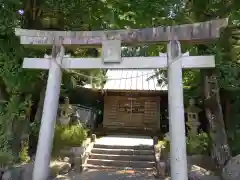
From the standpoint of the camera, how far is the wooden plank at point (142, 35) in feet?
23.5

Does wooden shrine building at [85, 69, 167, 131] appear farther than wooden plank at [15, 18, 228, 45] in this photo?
Yes

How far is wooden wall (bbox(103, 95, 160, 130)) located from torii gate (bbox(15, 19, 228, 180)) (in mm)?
10853

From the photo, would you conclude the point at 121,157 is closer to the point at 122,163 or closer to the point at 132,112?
the point at 122,163

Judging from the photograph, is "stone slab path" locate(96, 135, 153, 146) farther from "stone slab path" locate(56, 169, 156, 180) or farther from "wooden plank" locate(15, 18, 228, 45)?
"wooden plank" locate(15, 18, 228, 45)

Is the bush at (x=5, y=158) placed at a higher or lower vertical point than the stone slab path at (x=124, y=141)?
lower

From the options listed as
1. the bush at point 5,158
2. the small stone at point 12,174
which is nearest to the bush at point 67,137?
the bush at point 5,158

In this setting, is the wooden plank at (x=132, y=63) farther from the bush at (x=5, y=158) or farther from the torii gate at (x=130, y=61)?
the bush at (x=5, y=158)

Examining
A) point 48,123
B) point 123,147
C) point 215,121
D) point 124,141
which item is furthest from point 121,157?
point 48,123

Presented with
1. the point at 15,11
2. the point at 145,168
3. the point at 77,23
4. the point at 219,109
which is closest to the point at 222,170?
the point at 219,109

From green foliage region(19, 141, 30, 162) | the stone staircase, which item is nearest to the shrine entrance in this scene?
the stone staircase

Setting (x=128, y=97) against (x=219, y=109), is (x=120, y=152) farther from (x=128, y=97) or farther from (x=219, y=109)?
(x=128, y=97)

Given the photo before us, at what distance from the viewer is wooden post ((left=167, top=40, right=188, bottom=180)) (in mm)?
6848

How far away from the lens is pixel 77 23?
11.6 metres

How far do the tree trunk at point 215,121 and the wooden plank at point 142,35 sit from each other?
3.50 m
